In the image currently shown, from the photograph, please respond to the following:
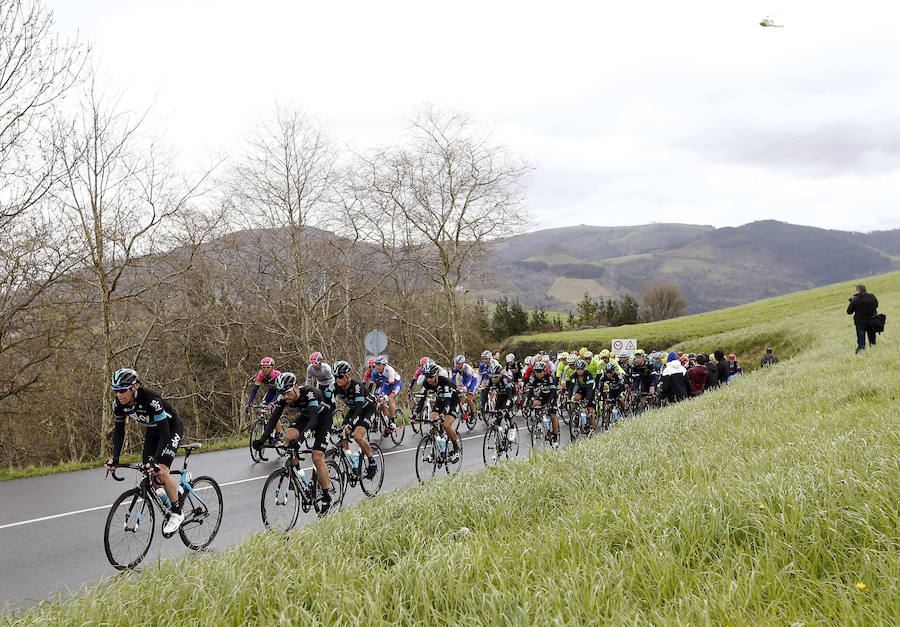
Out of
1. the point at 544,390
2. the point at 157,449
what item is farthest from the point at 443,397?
the point at 157,449

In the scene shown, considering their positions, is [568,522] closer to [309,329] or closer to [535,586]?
[535,586]

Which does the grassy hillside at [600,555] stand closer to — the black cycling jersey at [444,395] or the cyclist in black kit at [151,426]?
the cyclist in black kit at [151,426]

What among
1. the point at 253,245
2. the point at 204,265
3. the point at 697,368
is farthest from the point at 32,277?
the point at 697,368

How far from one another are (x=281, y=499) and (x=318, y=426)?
1.06 m

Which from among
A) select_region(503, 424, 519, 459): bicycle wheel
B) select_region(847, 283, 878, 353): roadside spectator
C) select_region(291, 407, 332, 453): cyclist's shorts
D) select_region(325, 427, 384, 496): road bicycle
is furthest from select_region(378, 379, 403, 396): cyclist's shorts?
select_region(847, 283, 878, 353): roadside spectator

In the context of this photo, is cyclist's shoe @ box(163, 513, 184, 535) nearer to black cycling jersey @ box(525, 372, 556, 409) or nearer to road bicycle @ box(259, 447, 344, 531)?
road bicycle @ box(259, 447, 344, 531)

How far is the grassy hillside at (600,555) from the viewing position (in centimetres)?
275

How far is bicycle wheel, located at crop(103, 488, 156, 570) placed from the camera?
5.96 meters

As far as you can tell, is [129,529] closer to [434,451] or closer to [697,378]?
[434,451]

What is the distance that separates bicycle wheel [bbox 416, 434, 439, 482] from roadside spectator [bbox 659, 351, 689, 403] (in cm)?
902

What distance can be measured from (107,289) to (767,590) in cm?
1663

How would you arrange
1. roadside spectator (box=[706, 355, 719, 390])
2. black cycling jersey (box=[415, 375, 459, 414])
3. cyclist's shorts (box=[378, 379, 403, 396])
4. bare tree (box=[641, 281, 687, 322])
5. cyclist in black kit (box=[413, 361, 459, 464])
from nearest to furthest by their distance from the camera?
cyclist in black kit (box=[413, 361, 459, 464]), black cycling jersey (box=[415, 375, 459, 414]), cyclist's shorts (box=[378, 379, 403, 396]), roadside spectator (box=[706, 355, 719, 390]), bare tree (box=[641, 281, 687, 322])

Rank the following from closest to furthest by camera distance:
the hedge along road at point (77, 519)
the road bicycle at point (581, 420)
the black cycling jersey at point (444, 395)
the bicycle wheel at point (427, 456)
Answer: the hedge along road at point (77, 519)
the bicycle wheel at point (427, 456)
the black cycling jersey at point (444, 395)
the road bicycle at point (581, 420)

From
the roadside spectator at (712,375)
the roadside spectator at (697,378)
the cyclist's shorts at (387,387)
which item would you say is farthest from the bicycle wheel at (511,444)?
the roadside spectator at (712,375)
